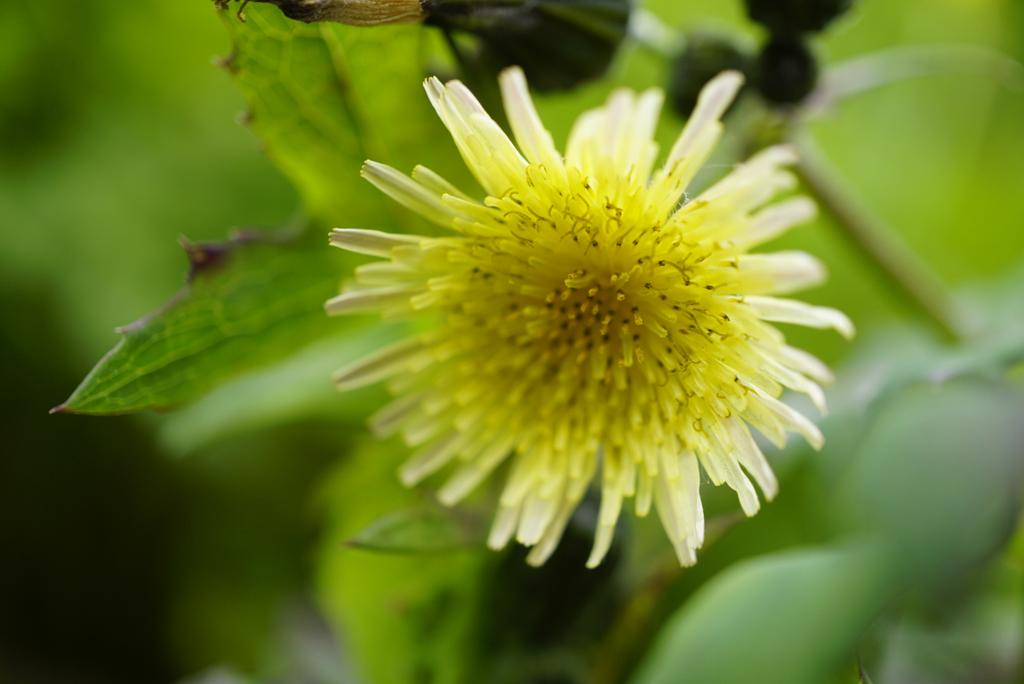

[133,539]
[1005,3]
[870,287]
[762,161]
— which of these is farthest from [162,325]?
[1005,3]

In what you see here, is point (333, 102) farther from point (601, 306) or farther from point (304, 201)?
point (601, 306)

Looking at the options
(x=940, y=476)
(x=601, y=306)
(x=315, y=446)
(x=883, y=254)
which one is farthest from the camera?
(x=315, y=446)

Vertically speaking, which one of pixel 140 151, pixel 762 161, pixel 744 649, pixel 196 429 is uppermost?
pixel 140 151

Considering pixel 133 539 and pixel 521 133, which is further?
pixel 133 539

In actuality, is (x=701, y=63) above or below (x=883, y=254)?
above

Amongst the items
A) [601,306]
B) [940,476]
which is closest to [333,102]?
[601,306]

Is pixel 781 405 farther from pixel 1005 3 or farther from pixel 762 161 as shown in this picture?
pixel 1005 3
